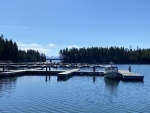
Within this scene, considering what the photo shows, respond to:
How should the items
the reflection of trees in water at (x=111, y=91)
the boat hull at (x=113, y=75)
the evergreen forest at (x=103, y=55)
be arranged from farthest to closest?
the evergreen forest at (x=103, y=55)
the boat hull at (x=113, y=75)
the reflection of trees in water at (x=111, y=91)

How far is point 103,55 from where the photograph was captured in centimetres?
18662

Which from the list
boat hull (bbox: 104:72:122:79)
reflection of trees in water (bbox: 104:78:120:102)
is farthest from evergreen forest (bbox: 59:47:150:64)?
reflection of trees in water (bbox: 104:78:120:102)

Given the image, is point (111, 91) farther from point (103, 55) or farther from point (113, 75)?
point (103, 55)

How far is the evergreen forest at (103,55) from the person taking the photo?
7293 inches

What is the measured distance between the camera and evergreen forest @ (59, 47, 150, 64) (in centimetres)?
18525

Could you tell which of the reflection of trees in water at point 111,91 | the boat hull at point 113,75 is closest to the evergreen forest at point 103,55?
the boat hull at point 113,75

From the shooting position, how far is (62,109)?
23875mm

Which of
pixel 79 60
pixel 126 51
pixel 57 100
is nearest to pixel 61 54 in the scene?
pixel 79 60

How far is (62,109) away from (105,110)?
339cm

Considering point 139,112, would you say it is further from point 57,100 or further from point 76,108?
point 57,100

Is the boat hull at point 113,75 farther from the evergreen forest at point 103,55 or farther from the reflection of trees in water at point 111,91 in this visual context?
the evergreen forest at point 103,55

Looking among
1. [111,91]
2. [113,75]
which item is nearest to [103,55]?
[113,75]

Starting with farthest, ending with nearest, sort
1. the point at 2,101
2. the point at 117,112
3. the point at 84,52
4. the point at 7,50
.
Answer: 1. the point at 84,52
2. the point at 7,50
3. the point at 2,101
4. the point at 117,112

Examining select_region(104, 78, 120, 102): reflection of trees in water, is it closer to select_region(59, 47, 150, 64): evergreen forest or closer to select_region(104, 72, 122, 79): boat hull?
select_region(104, 72, 122, 79): boat hull
